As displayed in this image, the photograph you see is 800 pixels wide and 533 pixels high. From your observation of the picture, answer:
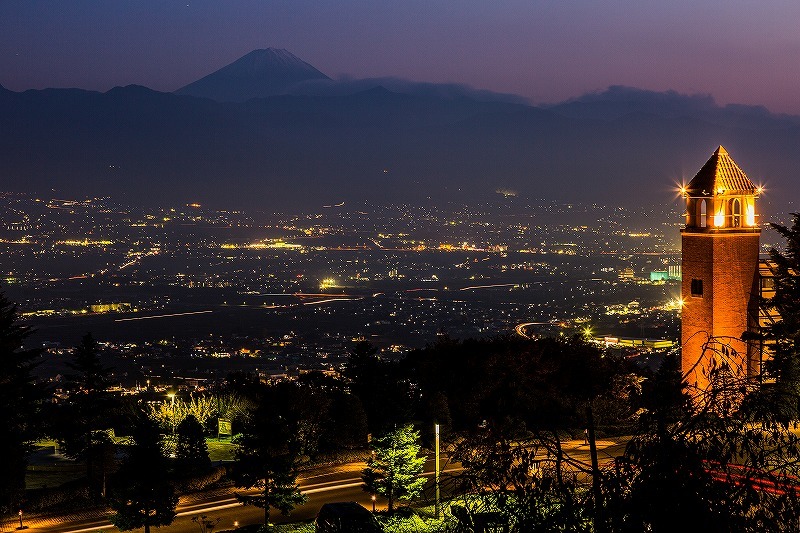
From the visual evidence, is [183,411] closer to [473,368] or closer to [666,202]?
[473,368]

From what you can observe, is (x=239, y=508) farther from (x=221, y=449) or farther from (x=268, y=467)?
(x=221, y=449)

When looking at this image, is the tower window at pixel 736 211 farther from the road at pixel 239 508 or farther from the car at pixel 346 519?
the car at pixel 346 519

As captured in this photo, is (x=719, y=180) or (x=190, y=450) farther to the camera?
(x=719, y=180)

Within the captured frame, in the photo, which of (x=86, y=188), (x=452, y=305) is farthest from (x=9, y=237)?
(x=452, y=305)

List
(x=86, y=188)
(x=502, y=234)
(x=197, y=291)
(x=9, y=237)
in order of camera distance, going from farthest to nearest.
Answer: (x=86, y=188) < (x=502, y=234) < (x=9, y=237) < (x=197, y=291)

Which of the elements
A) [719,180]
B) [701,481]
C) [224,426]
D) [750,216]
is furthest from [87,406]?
[701,481]

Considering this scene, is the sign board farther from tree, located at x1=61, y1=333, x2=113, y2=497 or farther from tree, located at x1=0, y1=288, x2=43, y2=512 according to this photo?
tree, located at x1=0, y1=288, x2=43, y2=512
